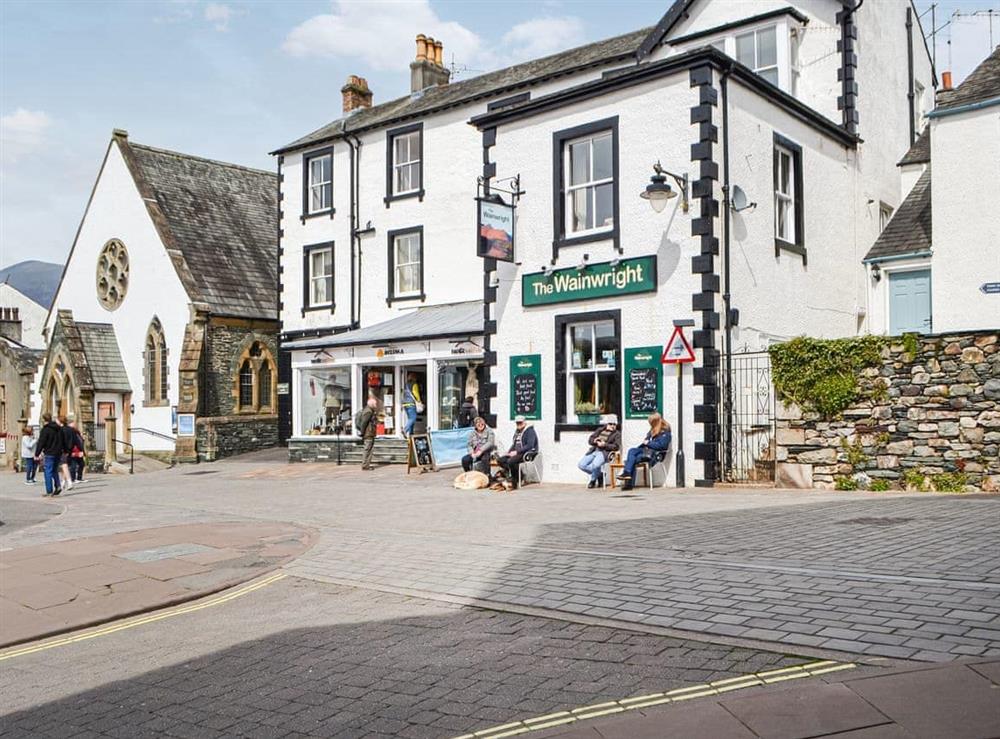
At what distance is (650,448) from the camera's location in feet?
54.2

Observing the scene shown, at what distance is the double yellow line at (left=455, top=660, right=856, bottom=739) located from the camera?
4793 millimetres

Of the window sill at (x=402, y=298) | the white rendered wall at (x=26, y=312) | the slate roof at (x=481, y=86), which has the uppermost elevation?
the slate roof at (x=481, y=86)

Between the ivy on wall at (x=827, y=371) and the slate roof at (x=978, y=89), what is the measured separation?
7654 millimetres

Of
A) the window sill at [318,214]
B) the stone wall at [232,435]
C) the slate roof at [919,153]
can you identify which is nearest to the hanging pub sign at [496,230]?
the slate roof at [919,153]

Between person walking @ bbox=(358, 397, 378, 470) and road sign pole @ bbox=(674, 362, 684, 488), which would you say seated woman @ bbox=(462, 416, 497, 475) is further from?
person walking @ bbox=(358, 397, 378, 470)

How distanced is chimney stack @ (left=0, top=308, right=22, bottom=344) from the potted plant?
41530 mm

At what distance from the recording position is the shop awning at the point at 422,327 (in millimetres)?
23312

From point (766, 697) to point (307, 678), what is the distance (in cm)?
279

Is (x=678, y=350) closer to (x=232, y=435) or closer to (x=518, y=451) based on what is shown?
(x=518, y=451)

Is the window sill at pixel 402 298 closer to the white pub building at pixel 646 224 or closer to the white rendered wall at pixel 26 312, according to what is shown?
the white pub building at pixel 646 224

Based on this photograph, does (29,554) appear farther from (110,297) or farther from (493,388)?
(110,297)

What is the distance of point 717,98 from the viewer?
17.0 meters

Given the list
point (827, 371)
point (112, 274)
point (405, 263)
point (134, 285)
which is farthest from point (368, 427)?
point (112, 274)

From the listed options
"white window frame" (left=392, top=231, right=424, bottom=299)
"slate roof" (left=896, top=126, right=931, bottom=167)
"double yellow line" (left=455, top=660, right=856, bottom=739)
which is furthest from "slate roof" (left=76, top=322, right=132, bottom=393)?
"double yellow line" (left=455, top=660, right=856, bottom=739)
